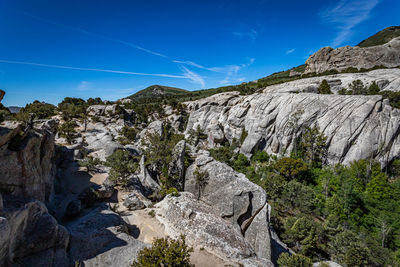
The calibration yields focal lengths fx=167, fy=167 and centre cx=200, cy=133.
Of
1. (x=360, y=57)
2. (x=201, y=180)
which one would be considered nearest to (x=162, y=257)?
(x=201, y=180)

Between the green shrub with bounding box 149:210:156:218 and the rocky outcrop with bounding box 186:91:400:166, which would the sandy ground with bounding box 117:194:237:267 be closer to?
the green shrub with bounding box 149:210:156:218

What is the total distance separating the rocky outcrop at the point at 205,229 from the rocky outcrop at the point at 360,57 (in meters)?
92.7

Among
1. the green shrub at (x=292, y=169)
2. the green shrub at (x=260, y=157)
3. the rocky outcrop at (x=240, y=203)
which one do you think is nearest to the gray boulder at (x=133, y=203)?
the rocky outcrop at (x=240, y=203)

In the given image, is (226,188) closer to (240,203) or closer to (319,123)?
(240,203)

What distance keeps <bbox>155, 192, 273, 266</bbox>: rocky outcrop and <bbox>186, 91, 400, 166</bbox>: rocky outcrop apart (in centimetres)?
3748

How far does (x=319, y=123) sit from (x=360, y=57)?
55152mm

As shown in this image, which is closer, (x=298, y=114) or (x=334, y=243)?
(x=334, y=243)

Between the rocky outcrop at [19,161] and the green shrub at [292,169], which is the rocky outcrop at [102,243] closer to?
the rocky outcrop at [19,161]

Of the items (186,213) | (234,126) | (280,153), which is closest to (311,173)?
(280,153)

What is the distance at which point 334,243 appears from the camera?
74.2ft

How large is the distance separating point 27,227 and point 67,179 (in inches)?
695

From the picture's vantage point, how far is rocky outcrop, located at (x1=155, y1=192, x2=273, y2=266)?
1445cm

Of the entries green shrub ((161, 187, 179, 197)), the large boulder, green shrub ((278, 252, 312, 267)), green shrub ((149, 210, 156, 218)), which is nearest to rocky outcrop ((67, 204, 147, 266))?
green shrub ((149, 210, 156, 218))

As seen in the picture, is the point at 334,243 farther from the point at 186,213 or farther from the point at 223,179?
the point at 186,213
